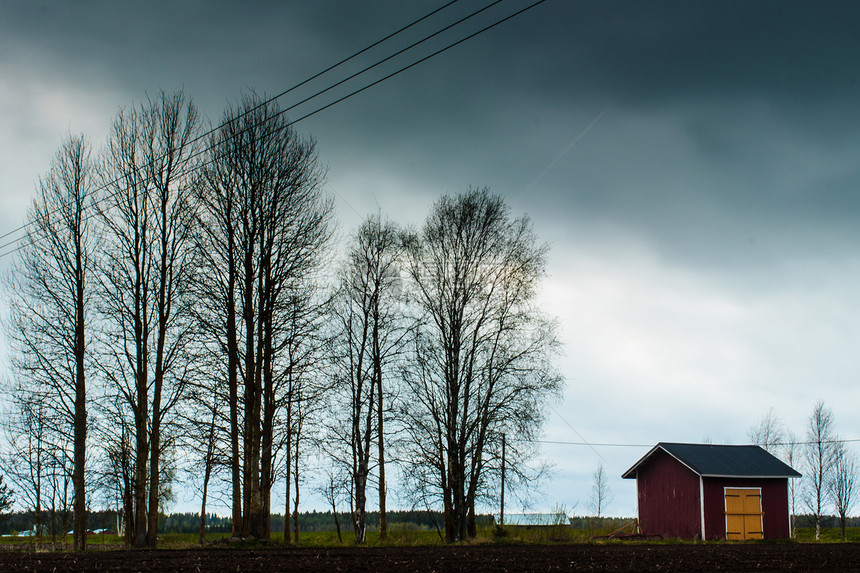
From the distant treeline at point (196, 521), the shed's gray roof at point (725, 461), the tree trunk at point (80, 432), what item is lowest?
the distant treeline at point (196, 521)

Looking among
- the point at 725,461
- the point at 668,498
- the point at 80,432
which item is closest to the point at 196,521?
the point at 668,498

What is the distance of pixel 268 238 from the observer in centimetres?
2312

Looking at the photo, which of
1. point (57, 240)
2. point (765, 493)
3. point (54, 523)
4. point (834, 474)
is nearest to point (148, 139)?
point (57, 240)

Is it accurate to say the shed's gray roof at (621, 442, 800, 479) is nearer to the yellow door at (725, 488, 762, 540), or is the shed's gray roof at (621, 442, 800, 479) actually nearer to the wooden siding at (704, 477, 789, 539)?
the wooden siding at (704, 477, 789, 539)

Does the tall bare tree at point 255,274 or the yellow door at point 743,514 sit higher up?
the tall bare tree at point 255,274

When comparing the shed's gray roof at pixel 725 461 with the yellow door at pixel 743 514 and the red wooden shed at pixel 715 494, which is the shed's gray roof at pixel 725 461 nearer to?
the red wooden shed at pixel 715 494

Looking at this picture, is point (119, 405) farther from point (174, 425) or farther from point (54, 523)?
point (54, 523)

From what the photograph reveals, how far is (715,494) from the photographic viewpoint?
113 feet

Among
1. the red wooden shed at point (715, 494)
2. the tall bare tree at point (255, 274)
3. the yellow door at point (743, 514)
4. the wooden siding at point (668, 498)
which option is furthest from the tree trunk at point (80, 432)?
the yellow door at point (743, 514)

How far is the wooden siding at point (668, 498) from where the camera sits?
34625 mm

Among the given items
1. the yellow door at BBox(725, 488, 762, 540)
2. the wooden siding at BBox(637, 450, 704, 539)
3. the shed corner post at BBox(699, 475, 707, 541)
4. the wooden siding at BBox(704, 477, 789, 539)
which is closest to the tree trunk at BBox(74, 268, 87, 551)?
the shed corner post at BBox(699, 475, 707, 541)

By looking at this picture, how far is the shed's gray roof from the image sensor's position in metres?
34.9

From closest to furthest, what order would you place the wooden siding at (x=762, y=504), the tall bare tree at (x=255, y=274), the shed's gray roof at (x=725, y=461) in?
the tall bare tree at (x=255, y=274)
the wooden siding at (x=762, y=504)
the shed's gray roof at (x=725, y=461)

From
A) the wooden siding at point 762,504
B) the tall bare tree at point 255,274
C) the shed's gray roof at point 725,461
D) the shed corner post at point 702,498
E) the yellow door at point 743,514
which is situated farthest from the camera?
the shed's gray roof at point 725,461
